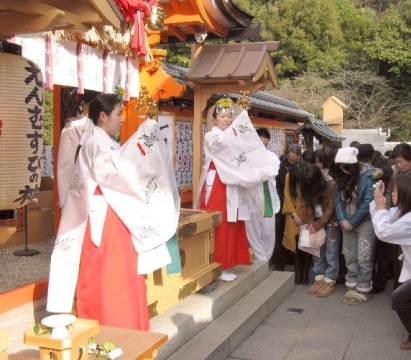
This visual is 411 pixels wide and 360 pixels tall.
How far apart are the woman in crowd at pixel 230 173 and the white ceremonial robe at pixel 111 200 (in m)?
1.85

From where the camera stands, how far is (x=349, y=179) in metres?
6.52

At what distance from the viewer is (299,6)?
120 ft

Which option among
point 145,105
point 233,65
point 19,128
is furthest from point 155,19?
point 19,128

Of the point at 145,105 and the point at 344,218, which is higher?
the point at 145,105

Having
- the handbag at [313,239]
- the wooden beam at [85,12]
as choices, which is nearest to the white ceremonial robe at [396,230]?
the handbag at [313,239]

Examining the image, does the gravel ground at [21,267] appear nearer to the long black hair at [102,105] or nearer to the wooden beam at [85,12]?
the long black hair at [102,105]

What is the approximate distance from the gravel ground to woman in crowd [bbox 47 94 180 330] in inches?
37.4

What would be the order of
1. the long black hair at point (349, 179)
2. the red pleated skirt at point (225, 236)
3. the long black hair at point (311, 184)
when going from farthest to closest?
the long black hair at point (311, 184) < the long black hair at point (349, 179) < the red pleated skirt at point (225, 236)

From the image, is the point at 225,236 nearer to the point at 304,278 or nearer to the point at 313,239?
the point at 313,239

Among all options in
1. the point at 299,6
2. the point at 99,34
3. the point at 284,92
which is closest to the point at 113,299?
the point at 99,34

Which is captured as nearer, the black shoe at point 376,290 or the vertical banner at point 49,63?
the vertical banner at point 49,63

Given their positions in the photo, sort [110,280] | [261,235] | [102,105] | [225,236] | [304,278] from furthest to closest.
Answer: [261,235] < [304,278] < [225,236] < [102,105] < [110,280]

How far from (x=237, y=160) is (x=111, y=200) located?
7.36 ft

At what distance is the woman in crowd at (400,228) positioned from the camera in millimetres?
4805
